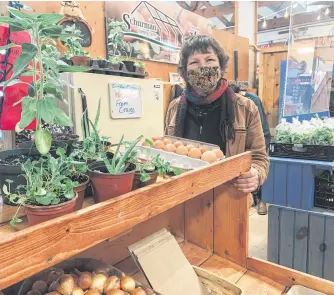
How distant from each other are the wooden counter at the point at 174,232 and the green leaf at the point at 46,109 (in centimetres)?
21

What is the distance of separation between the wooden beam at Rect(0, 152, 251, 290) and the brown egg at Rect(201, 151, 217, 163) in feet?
0.32

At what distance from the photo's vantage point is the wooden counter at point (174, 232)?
0.53m

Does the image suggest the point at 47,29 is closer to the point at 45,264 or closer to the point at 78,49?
the point at 45,264

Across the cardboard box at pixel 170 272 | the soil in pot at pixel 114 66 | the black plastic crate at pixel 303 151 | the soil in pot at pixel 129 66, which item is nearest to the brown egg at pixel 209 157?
the cardboard box at pixel 170 272

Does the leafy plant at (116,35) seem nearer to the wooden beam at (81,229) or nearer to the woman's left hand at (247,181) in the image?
the woman's left hand at (247,181)

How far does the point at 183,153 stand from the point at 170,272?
45cm

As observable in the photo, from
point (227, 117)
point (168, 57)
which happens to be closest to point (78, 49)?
point (227, 117)

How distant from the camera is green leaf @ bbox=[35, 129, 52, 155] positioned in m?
0.65

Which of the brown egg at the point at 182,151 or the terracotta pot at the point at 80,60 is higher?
the terracotta pot at the point at 80,60

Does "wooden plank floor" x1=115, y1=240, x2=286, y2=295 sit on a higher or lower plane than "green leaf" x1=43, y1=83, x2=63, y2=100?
lower

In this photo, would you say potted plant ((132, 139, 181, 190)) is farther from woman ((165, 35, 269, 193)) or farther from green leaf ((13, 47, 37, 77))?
woman ((165, 35, 269, 193))

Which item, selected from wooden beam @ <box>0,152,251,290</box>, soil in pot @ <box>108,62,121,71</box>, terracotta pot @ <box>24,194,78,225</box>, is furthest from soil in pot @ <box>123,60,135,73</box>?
terracotta pot @ <box>24,194,78,225</box>

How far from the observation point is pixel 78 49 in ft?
7.04

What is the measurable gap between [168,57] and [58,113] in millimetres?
3607
